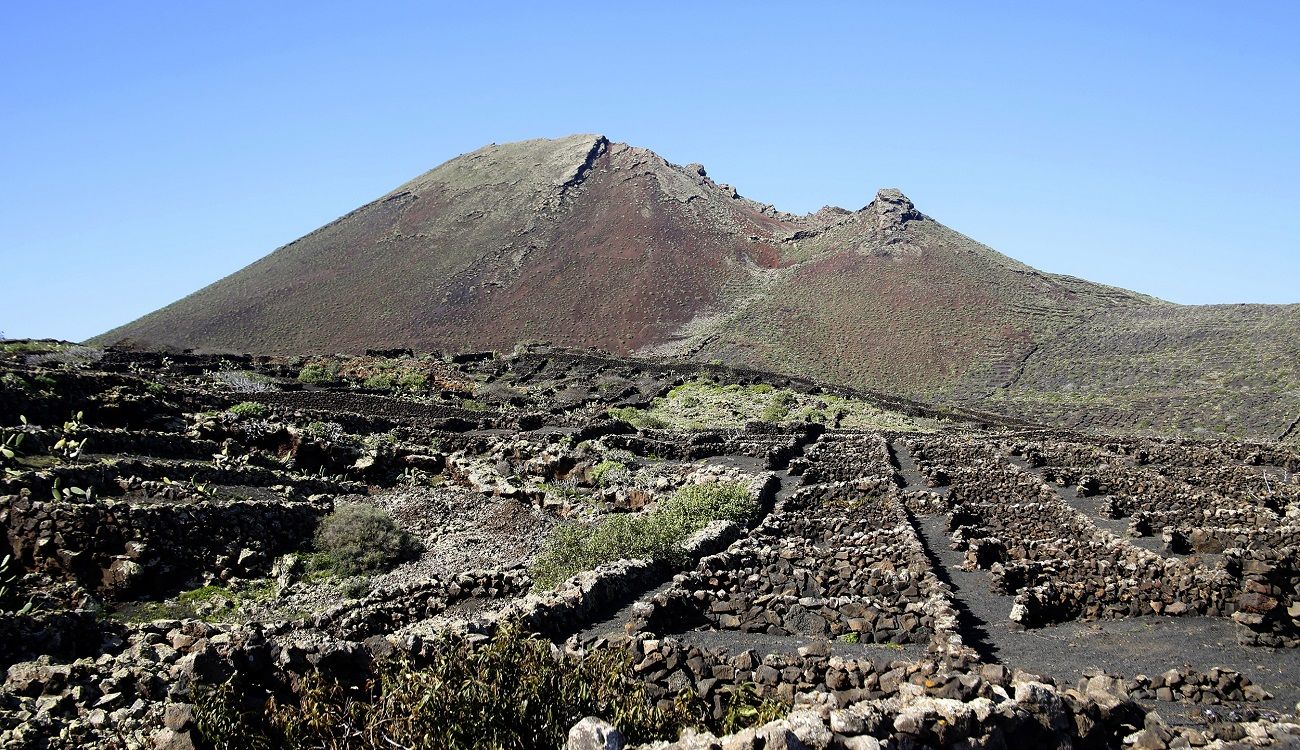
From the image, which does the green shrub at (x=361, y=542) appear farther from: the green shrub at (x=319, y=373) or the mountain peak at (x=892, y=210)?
the mountain peak at (x=892, y=210)

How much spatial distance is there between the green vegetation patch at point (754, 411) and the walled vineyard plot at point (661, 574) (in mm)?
8705

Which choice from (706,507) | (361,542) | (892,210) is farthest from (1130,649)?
(892,210)

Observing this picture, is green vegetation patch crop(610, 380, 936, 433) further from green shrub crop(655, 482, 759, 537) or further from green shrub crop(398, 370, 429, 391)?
green shrub crop(655, 482, 759, 537)

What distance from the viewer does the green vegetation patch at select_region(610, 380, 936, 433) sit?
142ft

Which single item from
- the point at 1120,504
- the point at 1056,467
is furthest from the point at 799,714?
the point at 1056,467

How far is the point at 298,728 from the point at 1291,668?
404 inches

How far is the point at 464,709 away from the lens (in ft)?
24.8

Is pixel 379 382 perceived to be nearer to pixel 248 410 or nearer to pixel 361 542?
pixel 248 410

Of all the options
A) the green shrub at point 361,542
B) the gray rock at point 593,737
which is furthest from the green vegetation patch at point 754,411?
the gray rock at point 593,737

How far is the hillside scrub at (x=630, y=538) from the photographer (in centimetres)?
1633

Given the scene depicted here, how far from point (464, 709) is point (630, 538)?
31.2ft

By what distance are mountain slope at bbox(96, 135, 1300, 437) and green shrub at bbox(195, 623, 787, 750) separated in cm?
4976

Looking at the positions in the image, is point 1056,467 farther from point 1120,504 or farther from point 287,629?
point 287,629

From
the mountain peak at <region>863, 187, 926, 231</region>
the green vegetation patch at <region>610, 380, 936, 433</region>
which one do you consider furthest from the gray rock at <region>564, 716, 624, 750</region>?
the mountain peak at <region>863, 187, 926, 231</region>
